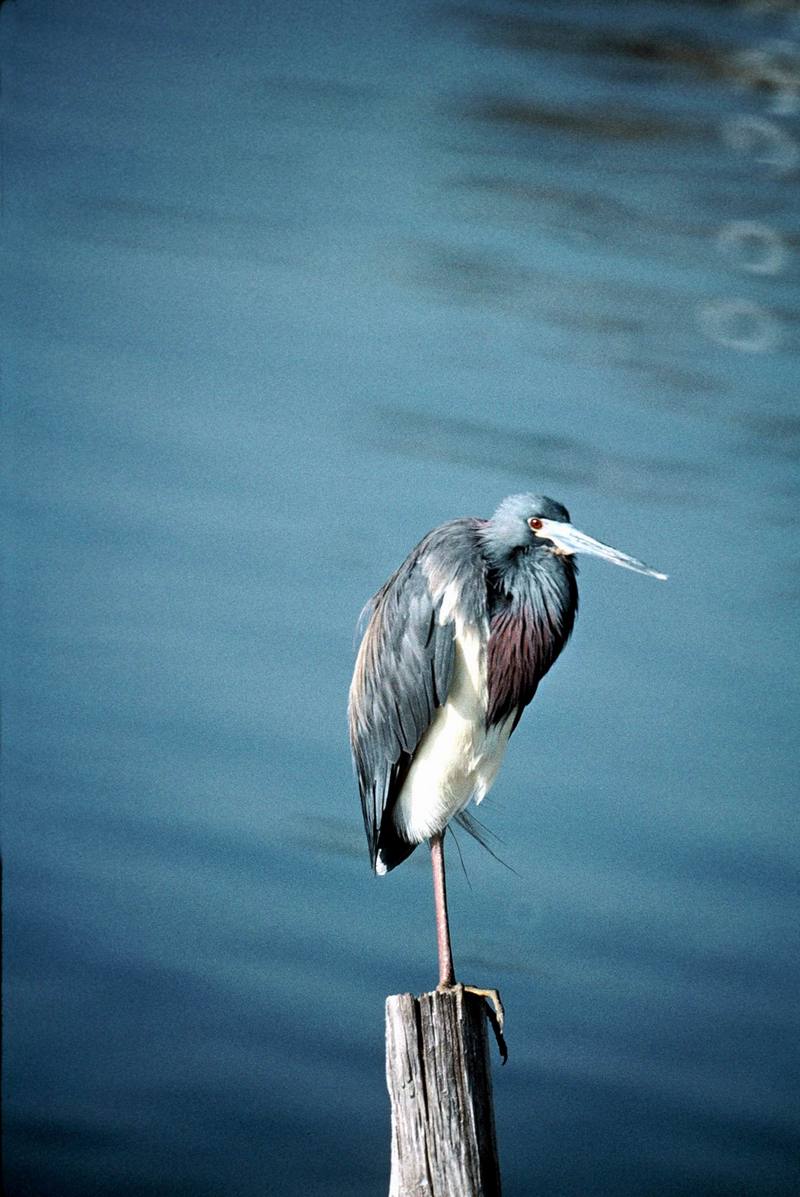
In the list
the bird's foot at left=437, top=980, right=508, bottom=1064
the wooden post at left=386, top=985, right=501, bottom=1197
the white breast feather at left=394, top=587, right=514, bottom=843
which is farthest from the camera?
the white breast feather at left=394, top=587, right=514, bottom=843

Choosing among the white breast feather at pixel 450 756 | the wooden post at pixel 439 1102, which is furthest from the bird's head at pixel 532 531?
the wooden post at pixel 439 1102

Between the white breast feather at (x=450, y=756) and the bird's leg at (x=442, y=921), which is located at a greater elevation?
the white breast feather at (x=450, y=756)

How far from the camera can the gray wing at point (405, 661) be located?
3441mm

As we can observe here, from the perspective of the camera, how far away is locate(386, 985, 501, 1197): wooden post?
2.73 metres

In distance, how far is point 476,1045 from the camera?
2.79m

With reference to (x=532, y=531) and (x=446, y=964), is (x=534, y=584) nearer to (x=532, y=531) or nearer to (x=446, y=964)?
(x=532, y=531)

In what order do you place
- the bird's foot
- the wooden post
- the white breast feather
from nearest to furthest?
the wooden post < the bird's foot < the white breast feather

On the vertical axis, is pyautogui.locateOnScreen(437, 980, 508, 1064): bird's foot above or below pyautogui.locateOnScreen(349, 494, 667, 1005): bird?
below

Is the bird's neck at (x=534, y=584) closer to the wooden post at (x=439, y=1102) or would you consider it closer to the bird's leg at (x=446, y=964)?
the bird's leg at (x=446, y=964)

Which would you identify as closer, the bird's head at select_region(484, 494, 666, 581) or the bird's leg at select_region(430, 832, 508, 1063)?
the bird's leg at select_region(430, 832, 508, 1063)

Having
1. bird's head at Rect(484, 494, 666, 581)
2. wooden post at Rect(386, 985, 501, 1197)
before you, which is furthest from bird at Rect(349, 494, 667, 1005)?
wooden post at Rect(386, 985, 501, 1197)

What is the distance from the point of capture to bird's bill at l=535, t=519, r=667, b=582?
3.30m

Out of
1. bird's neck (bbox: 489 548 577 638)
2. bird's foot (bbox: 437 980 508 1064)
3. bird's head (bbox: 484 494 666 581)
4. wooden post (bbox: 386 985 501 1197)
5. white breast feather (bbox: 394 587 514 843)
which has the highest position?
bird's head (bbox: 484 494 666 581)

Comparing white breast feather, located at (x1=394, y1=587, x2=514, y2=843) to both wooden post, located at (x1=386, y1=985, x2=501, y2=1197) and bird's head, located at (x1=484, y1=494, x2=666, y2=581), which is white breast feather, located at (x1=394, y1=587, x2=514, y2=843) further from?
wooden post, located at (x1=386, y1=985, x2=501, y2=1197)
